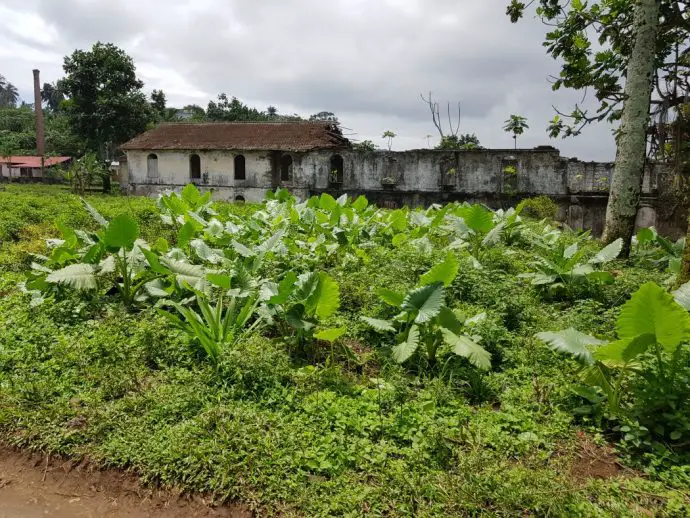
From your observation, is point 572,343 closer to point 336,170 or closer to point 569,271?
point 569,271

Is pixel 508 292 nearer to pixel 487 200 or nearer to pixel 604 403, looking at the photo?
pixel 604 403

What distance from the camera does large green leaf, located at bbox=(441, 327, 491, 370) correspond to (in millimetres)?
3223

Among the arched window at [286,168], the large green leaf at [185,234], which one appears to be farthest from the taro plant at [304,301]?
the arched window at [286,168]

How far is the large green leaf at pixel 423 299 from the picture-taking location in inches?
134

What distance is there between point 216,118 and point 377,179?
24.1m

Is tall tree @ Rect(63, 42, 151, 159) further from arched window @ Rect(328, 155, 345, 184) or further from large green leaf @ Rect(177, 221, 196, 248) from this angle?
large green leaf @ Rect(177, 221, 196, 248)

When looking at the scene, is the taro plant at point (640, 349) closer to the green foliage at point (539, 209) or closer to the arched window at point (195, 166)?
the green foliage at point (539, 209)

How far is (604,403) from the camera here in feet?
9.81

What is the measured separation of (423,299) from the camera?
3469 mm

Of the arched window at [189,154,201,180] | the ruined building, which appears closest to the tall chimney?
the ruined building

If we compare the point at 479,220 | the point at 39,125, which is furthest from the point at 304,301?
the point at 39,125

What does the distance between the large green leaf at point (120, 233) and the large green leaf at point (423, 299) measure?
2.63m

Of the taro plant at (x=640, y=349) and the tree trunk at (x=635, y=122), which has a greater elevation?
the tree trunk at (x=635, y=122)

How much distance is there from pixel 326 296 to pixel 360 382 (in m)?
0.66
